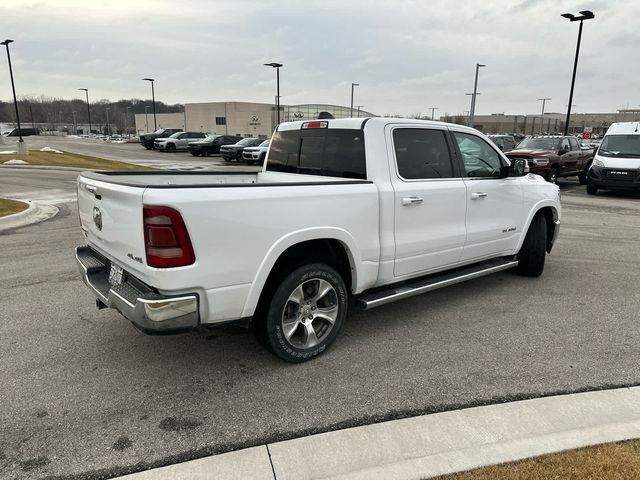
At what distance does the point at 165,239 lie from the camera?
2873 millimetres

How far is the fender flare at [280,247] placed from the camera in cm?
326

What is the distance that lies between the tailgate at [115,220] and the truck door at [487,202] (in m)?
3.17

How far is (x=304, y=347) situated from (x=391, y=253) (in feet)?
3.57

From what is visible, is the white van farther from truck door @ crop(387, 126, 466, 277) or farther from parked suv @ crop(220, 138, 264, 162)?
parked suv @ crop(220, 138, 264, 162)

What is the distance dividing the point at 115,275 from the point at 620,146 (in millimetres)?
A: 16569

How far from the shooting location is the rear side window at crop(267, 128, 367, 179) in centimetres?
417

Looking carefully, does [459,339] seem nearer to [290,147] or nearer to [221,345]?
[221,345]

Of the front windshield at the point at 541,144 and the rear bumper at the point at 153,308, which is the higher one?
the front windshield at the point at 541,144

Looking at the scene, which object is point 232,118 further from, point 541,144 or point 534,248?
point 534,248

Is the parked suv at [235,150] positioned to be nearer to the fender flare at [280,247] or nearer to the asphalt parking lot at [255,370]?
the asphalt parking lot at [255,370]

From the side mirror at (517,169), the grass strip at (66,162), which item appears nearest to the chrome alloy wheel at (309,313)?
the side mirror at (517,169)

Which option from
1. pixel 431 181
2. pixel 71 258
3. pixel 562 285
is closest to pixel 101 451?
pixel 431 181

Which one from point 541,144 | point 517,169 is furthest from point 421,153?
point 541,144

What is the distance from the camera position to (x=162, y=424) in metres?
2.98
